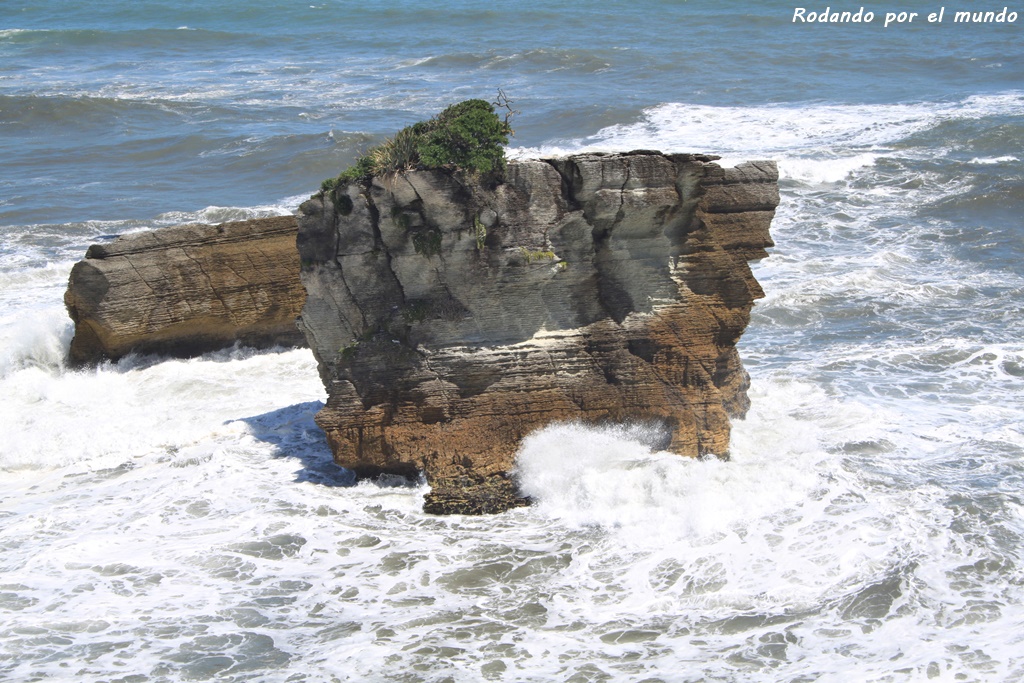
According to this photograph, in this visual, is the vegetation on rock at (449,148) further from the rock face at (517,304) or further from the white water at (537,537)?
the white water at (537,537)

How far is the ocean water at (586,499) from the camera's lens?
10000 millimetres

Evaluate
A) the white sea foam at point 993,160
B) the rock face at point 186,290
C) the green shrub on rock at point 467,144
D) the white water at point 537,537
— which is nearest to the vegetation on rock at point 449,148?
the green shrub on rock at point 467,144

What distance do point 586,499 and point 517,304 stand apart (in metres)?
2.37

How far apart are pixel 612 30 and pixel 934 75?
664 inches

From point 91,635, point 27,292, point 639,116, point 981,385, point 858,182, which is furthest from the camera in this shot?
point 639,116

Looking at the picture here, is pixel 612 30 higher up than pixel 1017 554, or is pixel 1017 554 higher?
pixel 612 30

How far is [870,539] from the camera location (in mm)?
11477

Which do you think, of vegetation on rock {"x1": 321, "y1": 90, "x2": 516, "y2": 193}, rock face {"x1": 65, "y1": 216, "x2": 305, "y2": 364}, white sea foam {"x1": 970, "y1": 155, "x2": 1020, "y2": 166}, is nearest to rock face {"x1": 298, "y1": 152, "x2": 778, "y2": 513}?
vegetation on rock {"x1": 321, "y1": 90, "x2": 516, "y2": 193}

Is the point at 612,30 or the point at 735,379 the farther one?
the point at 612,30

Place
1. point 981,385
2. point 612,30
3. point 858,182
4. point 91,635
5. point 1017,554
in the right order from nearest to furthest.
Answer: point 91,635 → point 1017,554 → point 981,385 → point 858,182 → point 612,30

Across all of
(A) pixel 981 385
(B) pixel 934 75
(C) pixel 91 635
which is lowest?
(C) pixel 91 635

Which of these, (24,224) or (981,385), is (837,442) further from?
(24,224)

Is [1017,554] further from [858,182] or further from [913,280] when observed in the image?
[858,182]

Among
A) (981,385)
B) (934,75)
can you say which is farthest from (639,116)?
(981,385)
